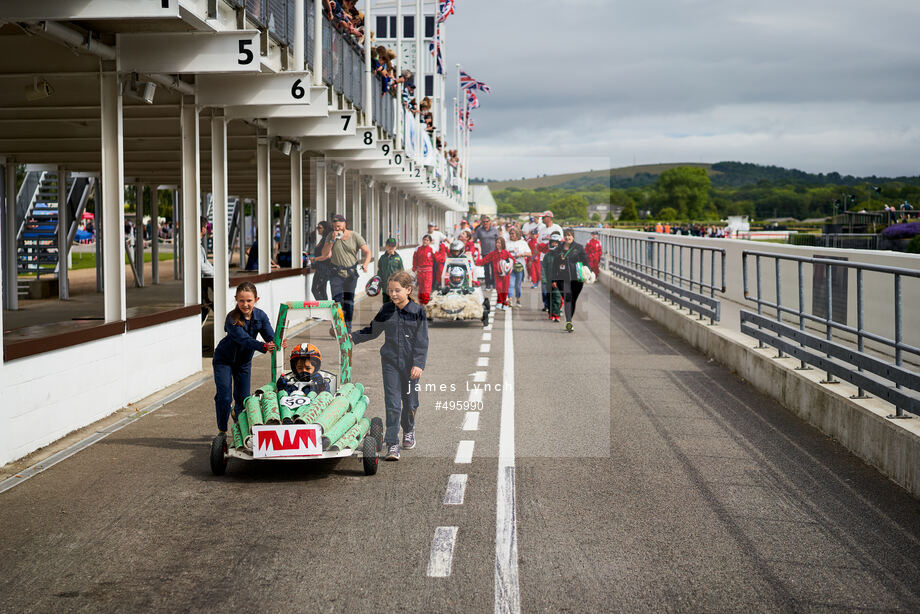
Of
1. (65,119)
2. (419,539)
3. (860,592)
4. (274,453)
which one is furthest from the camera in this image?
(65,119)

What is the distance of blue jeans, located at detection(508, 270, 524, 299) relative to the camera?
25.5 metres

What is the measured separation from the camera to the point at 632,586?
5648mm

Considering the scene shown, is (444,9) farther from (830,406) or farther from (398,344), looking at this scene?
(398,344)

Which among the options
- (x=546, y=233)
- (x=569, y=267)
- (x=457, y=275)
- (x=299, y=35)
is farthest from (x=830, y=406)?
(x=546, y=233)

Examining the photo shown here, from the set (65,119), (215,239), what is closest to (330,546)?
(215,239)

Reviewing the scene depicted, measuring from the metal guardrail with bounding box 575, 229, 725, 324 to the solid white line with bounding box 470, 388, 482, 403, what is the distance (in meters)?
6.16

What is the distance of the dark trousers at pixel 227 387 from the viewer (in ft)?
30.8

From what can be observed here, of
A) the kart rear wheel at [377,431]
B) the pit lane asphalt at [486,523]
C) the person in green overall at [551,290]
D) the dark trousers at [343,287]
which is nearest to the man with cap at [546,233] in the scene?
the person in green overall at [551,290]

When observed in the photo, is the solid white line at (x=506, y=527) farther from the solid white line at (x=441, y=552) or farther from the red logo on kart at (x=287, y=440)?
the red logo on kart at (x=287, y=440)

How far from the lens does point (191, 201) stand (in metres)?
14.8

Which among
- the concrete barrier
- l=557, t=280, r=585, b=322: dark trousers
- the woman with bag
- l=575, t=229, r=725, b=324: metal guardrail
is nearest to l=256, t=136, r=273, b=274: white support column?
l=557, t=280, r=585, b=322: dark trousers

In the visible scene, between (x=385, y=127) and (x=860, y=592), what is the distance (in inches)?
951

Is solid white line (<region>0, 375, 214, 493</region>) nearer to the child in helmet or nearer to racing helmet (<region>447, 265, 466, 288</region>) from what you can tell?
the child in helmet

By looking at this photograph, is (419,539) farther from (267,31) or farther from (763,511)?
(267,31)
